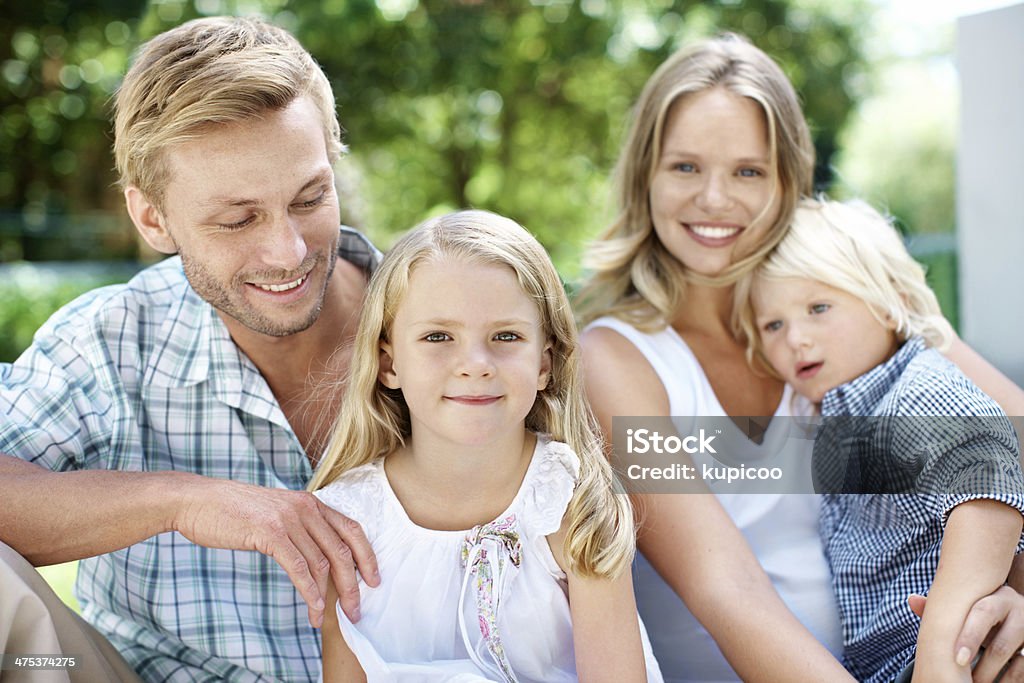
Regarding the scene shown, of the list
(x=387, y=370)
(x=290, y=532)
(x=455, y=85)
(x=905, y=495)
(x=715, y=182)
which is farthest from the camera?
(x=455, y=85)

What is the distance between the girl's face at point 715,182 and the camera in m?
2.73

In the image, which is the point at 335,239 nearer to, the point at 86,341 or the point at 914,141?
the point at 86,341

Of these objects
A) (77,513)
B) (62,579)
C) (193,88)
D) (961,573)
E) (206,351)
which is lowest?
(62,579)

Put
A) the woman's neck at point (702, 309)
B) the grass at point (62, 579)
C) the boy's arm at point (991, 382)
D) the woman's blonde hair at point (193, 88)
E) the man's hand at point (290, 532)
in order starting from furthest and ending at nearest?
the grass at point (62, 579)
the woman's neck at point (702, 309)
the boy's arm at point (991, 382)
the woman's blonde hair at point (193, 88)
the man's hand at point (290, 532)

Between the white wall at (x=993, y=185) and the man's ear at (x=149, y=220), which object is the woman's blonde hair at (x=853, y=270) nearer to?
the white wall at (x=993, y=185)

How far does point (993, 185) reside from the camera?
3.65 metres

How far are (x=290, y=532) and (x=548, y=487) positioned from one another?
54 centimetres

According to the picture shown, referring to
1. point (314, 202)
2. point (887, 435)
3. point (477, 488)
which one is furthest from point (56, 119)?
point (887, 435)

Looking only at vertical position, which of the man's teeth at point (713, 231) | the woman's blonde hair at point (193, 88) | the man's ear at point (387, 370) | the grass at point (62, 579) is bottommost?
the grass at point (62, 579)

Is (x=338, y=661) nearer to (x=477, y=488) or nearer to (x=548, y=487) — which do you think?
(x=477, y=488)

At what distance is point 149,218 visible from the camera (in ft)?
8.27

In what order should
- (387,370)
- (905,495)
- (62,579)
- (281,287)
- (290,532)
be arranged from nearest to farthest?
(290,532) < (387,370) < (905,495) < (281,287) < (62,579)

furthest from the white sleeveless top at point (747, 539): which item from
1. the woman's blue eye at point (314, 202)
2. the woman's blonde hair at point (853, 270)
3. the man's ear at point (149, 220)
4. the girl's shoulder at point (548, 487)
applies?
the man's ear at point (149, 220)

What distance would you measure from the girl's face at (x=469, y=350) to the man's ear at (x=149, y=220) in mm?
802
